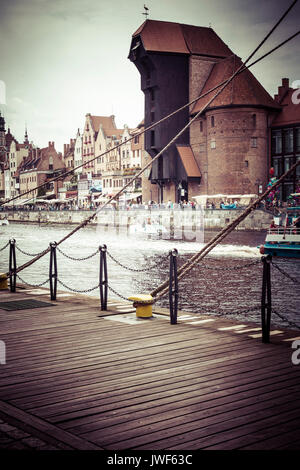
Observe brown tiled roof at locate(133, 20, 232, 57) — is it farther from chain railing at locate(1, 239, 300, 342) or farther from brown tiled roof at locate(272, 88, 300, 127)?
chain railing at locate(1, 239, 300, 342)

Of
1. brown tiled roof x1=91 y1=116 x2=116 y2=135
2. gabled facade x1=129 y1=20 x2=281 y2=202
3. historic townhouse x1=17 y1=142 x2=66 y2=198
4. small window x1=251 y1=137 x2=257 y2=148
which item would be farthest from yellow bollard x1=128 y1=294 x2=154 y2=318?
historic townhouse x1=17 y1=142 x2=66 y2=198

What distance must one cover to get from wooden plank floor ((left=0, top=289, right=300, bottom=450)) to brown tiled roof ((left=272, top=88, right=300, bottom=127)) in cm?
5111

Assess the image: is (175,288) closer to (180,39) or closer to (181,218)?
(181,218)

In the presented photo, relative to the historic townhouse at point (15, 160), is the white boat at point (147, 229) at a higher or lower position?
lower

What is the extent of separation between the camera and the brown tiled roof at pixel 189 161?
57.2 meters

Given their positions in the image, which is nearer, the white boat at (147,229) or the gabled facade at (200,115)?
the white boat at (147,229)

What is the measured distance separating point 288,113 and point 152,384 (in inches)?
2182

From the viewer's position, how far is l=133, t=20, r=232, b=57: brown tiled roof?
58.7 meters

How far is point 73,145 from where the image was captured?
4395 inches

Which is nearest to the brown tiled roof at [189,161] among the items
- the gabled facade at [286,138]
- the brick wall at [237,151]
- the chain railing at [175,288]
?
the brick wall at [237,151]

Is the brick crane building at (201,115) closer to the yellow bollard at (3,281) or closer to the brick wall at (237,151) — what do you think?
the brick wall at (237,151)

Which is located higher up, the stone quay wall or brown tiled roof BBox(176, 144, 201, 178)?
brown tiled roof BBox(176, 144, 201, 178)

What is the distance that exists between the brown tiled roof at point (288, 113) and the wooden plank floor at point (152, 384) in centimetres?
5111

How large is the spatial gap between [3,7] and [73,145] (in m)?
103
